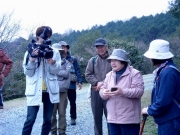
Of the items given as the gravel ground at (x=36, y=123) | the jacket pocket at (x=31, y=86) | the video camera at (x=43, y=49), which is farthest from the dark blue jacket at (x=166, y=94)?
the gravel ground at (x=36, y=123)

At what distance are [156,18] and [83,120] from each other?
49569 mm

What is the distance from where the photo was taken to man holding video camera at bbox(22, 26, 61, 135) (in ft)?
16.9

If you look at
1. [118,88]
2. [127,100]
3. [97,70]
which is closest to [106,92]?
[118,88]

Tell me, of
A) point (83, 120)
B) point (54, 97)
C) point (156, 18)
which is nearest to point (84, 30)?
point (156, 18)

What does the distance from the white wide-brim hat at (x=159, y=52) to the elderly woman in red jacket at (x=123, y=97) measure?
2.75 ft

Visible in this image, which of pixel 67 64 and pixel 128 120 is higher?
pixel 67 64

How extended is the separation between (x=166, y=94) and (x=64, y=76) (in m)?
3.63

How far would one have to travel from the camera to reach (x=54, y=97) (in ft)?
17.6

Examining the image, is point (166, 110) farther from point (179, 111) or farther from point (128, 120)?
point (128, 120)

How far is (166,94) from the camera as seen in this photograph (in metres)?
3.55

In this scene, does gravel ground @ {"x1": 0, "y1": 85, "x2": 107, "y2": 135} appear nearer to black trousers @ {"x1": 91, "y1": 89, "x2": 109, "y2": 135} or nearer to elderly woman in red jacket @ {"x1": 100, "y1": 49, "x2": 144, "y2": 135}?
black trousers @ {"x1": 91, "y1": 89, "x2": 109, "y2": 135}

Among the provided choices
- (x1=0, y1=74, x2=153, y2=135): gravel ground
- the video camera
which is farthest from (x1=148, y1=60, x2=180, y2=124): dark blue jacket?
(x1=0, y1=74, x2=153, y2=135): gravel ground

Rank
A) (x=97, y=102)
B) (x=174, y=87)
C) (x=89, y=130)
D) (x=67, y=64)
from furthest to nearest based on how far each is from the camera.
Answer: (x=89, y=130), (x=67, y=64), (x=97, y=102), (x=174, y=87)

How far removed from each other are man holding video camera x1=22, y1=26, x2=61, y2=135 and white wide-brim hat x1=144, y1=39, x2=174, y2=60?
6.03ft
